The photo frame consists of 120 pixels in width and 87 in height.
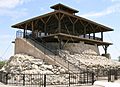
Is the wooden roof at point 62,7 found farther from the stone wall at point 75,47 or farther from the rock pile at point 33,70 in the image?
the rock pile at point 33,70

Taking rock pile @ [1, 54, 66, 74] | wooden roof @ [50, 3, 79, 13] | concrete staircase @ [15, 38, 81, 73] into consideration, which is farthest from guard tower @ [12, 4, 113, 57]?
rock pile @ [1, 54, 66, 74]

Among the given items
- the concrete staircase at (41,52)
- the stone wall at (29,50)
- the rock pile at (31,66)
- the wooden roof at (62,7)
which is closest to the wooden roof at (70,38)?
the concrete staircase at (41,52)

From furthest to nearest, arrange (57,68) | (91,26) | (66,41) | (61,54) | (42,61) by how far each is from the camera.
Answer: (91,26) → (66,41) → (61,54) → (42,61) → (57,68)

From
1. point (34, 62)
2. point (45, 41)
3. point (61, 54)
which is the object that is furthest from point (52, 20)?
point (34, 62)

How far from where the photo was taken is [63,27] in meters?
41.2

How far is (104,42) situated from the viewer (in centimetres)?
4044

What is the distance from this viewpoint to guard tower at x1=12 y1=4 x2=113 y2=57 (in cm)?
3347

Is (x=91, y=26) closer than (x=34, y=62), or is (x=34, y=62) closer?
(x=34, y=62)

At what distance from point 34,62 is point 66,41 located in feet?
27.4

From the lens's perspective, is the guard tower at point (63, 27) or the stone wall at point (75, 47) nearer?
the guard tower at point (63, 27)

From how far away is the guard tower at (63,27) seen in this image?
3347cm

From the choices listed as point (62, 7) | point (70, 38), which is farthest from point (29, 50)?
point (62, 7)

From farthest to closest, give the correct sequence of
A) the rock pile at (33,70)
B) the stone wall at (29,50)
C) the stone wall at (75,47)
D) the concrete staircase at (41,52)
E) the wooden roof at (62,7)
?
the wooden roof at (62,7) < the stone wall at (75,47) < the stone wall at (29,50) < the concrete staircase at (41,52) < the rock pile at (33,70)

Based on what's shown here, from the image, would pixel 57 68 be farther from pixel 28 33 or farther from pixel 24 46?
pixel 28 33
